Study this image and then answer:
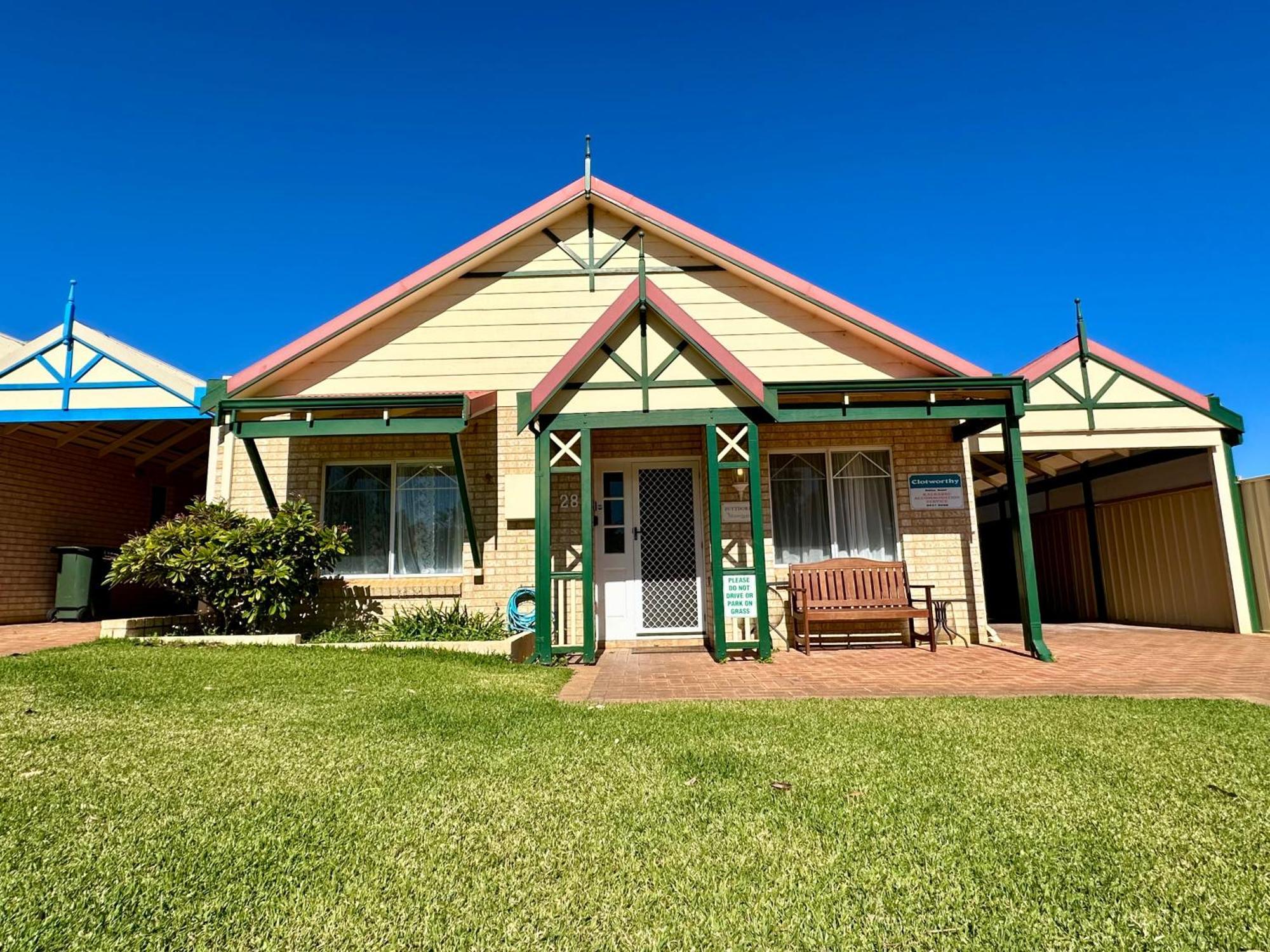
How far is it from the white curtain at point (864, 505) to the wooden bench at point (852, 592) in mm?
484

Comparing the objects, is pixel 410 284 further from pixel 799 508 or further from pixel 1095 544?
pixel 1095 544

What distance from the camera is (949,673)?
6.70 m

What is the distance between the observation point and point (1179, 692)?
5527 millimetres

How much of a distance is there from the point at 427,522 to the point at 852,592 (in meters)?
5.71

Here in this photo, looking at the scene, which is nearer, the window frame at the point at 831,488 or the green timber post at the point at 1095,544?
the window frame at the point at 831,488

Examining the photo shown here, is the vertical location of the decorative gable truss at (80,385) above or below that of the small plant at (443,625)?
above

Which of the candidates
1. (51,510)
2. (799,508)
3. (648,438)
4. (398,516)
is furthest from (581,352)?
(51,510)

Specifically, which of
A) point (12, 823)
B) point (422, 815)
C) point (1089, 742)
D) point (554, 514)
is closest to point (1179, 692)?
point (1089, 742)

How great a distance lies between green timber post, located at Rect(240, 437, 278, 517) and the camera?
8.39 m

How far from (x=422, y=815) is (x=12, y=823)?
1639 mm

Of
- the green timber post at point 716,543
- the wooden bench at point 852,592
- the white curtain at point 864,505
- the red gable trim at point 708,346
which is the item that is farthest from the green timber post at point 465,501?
the white curtain at point 864,505

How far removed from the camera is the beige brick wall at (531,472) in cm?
912

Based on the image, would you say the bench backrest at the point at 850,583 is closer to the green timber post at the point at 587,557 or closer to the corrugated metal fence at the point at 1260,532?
the green timber post at the point at 587,557

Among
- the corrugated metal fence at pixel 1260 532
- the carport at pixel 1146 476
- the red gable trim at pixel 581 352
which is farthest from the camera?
the carport at pixel 1146 476
